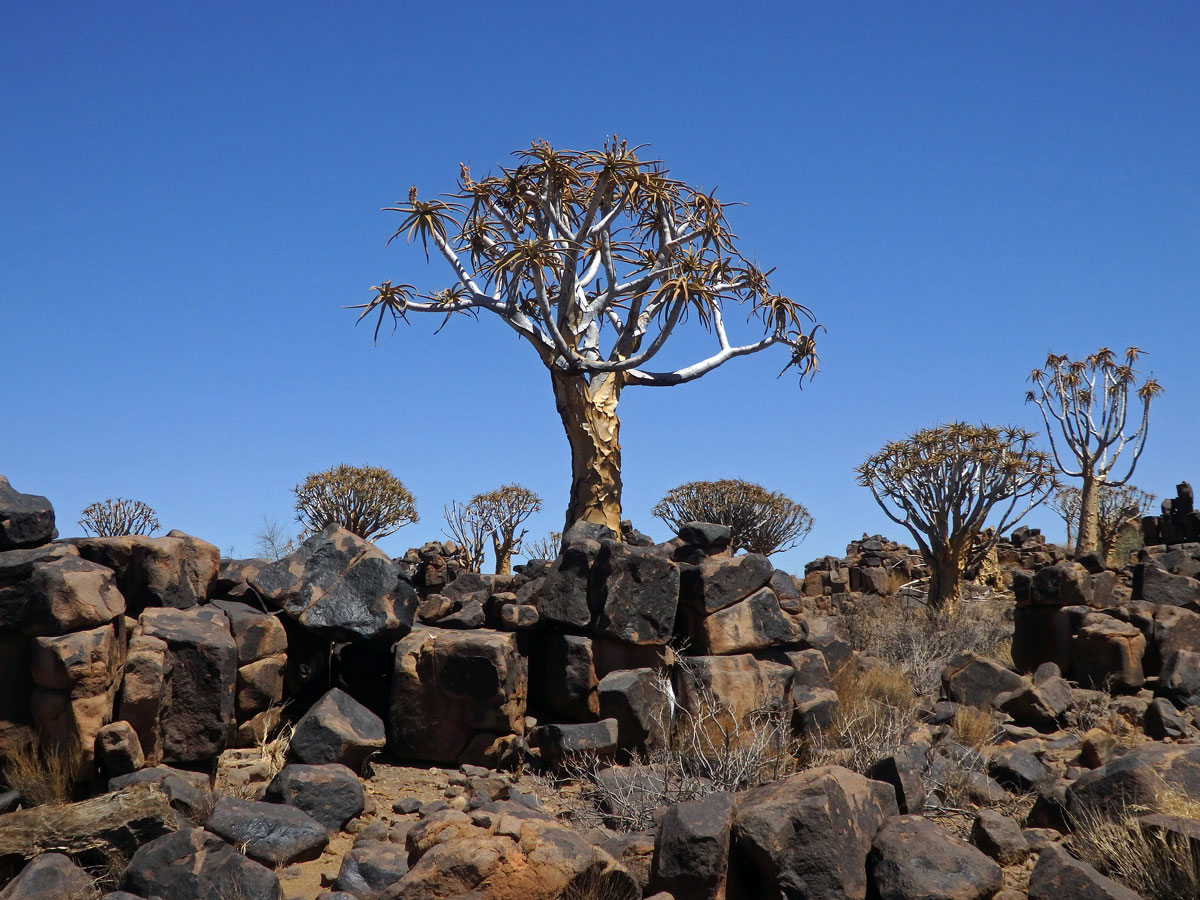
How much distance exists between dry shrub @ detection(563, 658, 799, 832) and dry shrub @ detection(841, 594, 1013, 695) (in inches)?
137

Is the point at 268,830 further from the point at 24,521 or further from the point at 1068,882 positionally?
the point at 1068,882

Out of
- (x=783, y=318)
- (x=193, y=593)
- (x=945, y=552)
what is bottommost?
(x=193, y=593)

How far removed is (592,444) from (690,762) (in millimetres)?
7170

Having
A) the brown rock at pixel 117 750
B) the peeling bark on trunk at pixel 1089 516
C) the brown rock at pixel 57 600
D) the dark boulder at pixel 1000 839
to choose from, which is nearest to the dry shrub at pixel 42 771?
the brown rock at pixel 117 750

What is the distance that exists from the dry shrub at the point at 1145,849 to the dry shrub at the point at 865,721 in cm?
160

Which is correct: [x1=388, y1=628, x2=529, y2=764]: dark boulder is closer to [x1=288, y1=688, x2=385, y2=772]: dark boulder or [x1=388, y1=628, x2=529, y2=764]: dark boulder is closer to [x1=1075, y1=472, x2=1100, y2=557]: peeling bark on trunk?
[x1=288, y1=688, x2=385, y2=772]: dark boulder

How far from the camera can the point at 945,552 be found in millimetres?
18531

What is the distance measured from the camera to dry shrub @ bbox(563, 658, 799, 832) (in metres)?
7.15

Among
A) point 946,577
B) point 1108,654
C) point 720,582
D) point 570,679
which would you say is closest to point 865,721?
point 720,582

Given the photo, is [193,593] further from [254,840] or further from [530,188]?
[530,188]

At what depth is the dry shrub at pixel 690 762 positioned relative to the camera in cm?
715

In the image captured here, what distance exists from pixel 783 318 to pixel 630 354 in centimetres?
232

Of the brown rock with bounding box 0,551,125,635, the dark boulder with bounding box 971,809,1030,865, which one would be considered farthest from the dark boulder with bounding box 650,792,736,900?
the brown rock with bounding box 0,551,125,635

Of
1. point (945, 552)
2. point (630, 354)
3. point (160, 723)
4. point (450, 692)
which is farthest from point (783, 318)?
point (160, 723)
